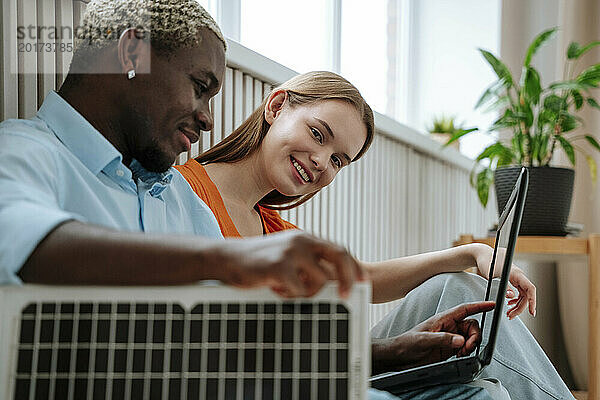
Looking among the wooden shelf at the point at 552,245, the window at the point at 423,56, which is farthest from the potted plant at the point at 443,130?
the wooden shelf at the point at 552,245

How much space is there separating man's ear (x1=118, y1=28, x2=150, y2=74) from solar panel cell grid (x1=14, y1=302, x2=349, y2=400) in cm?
38

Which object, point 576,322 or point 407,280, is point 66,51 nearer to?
point 407,280

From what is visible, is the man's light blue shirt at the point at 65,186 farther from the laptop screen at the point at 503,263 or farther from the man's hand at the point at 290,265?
the laptop screen at the point at 503,263

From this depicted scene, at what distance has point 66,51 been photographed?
102 centimetres

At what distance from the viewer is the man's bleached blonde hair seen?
82 centimetres

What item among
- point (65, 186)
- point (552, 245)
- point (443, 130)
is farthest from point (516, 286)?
point (443, 130)

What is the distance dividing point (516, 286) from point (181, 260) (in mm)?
792

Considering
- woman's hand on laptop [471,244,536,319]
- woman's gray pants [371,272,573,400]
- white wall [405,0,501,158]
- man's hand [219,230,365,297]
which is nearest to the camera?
man's hand [219,230,365,297]

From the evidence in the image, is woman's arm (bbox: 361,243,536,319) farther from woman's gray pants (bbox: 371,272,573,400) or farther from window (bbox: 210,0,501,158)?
window (bbox: 210,0,501,158)

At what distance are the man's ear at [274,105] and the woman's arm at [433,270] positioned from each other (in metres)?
0.33

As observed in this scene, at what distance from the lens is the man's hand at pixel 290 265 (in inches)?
18.8

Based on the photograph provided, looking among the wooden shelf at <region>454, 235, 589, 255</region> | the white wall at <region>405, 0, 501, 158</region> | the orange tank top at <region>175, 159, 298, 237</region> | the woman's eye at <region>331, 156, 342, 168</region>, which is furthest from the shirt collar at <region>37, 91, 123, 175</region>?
the white wall at <region>405, 0, 501, 158</region>

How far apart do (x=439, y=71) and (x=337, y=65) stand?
3.10 feet

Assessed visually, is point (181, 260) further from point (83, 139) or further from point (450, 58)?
point (450, 58)
